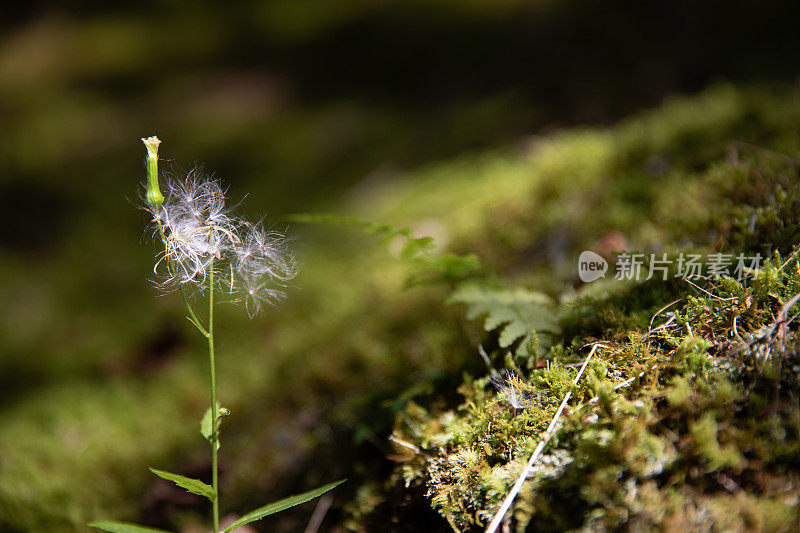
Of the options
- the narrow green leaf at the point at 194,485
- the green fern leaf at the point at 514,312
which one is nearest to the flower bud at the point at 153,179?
the narrow green leaf at the point at 194,485

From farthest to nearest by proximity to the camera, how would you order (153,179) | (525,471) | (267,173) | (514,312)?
(267,173)
(514,312)
(153,179)
(525,471)

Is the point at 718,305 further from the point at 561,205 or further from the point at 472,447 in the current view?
the point at 561,205

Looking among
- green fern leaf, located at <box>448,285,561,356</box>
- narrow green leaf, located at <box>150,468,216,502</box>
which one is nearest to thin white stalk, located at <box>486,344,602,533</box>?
green fern leaf, located at <box>448,285,561,356</box>

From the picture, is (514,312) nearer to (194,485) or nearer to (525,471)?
(525,471)

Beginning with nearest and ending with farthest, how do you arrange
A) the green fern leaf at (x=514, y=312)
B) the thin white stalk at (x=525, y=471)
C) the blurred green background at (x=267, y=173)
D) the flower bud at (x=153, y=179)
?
1. the thin white stalk at (x=525, y=471)
2. the flower bud at (x=153, y=179)
3. the green fern leaf at (x=514, y=312)
4. the blurred green background at (x=267, y=173)

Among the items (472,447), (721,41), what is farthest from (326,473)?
(721,41)

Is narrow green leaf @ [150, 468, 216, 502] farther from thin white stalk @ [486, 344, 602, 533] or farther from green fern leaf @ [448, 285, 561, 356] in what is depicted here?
green fern leaf @ [448, 285, 561, 356]

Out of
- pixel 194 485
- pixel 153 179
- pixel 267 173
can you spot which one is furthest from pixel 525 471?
pixel 267 173

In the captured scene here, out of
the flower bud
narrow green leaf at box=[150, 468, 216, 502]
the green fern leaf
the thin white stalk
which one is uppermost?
the flower bud

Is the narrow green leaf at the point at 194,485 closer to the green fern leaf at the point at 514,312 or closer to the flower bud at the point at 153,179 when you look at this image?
the flower bud at the point at 153,179
